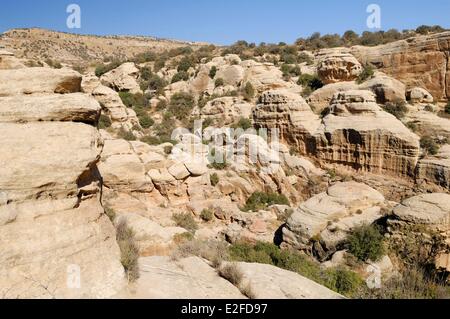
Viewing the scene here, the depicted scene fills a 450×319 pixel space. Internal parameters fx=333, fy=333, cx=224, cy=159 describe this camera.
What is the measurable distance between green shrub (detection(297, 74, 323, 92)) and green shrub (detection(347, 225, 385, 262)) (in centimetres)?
1540

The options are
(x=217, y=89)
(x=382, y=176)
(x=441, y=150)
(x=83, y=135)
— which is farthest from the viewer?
(x=217, y=89)

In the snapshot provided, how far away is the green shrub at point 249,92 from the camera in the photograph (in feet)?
72.1

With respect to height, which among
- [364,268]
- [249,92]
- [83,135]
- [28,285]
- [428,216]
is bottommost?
[364,268]

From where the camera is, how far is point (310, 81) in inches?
928

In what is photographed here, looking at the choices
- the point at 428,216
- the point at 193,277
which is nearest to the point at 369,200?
the point at 428,216

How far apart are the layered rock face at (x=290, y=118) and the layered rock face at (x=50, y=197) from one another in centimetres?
1364

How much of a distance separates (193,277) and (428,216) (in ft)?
21.1

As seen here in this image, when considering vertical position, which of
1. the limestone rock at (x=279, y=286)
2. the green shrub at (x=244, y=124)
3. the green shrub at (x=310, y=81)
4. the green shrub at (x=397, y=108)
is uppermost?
the green shrub at (x=310, y=81)

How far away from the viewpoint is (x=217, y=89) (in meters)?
24.1

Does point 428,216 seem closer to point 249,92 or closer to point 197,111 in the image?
point 249,92

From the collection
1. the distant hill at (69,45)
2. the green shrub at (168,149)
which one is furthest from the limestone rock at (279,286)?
the distant hill at (69,45)

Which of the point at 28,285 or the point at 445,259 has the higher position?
the point at 28,285

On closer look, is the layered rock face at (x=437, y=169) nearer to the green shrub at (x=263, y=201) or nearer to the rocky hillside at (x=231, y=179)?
the rocky hillside at (x=231, y=179)

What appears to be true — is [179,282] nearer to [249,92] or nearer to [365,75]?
[249,92]
